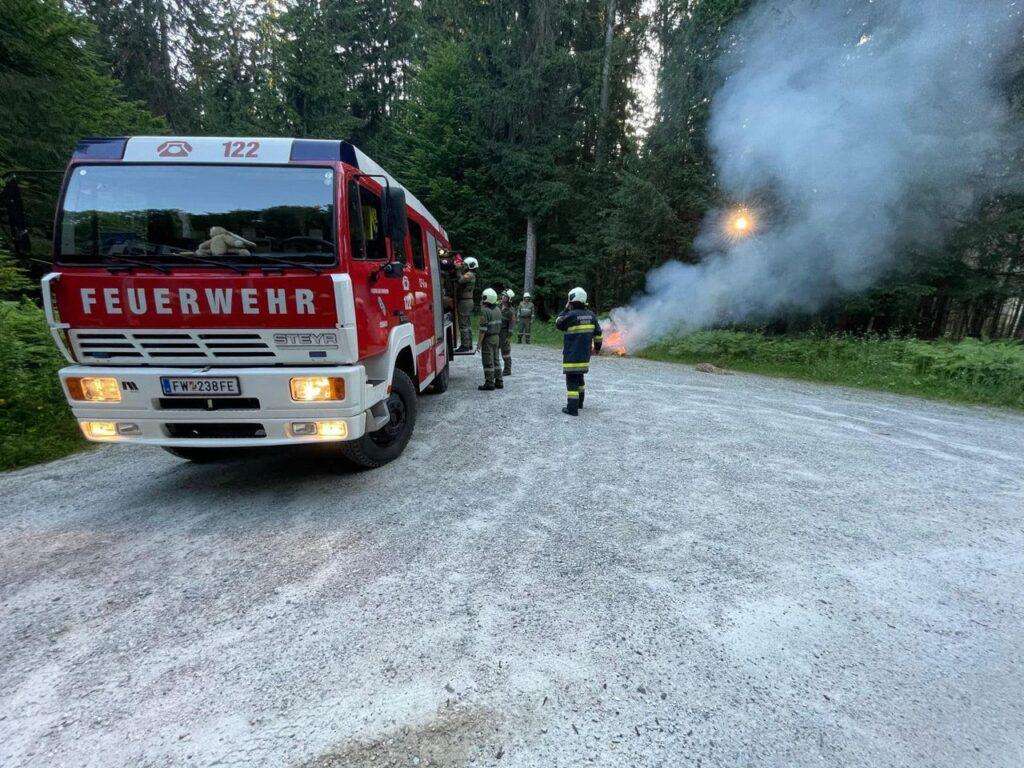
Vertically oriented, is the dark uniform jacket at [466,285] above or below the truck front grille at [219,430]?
above

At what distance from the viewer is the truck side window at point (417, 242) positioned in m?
6.00

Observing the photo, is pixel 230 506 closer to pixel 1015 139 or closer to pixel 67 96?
pixel 67 96

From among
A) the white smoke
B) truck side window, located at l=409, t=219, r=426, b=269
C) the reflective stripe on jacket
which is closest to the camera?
truck side window, located at l=409, t=219, r=426, b=269

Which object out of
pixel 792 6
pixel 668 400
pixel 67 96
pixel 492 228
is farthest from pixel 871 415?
pixel 67 96

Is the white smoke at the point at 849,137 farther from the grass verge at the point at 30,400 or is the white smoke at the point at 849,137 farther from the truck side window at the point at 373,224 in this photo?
the grass verge at the point at 30,400

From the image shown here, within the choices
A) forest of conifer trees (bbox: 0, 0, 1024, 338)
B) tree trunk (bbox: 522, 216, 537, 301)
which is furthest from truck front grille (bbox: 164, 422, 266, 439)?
tree trunk (bbox: 522, 216, 537, 301)

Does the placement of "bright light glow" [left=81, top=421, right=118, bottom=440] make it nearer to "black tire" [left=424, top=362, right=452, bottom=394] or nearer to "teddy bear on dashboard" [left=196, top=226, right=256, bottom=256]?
"teddy bear on dashboard" [left=196, top=226, right=256, bottom=256]

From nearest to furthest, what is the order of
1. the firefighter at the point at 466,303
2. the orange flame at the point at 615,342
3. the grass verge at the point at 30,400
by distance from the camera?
the grass verge at the point at 30,400, the firefighter at the point at 466,303, the orange flame at the point at 615,342

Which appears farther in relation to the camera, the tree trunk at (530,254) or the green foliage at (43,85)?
the tree trunk at (530,254)

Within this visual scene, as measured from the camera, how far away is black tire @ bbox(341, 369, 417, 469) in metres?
4.43

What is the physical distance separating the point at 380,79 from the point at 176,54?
409 inches

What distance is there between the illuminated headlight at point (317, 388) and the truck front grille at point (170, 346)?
31cm

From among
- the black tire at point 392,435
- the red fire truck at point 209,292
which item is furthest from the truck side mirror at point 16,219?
the black tire at point 392,435

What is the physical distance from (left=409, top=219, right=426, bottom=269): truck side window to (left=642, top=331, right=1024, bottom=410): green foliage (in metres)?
9.45
